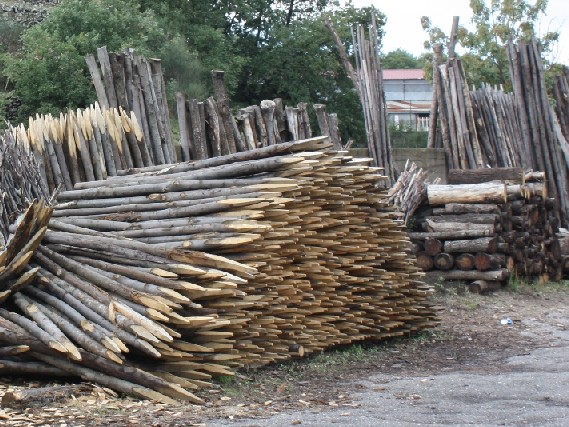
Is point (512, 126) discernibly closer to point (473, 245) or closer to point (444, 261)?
point (473, 245)

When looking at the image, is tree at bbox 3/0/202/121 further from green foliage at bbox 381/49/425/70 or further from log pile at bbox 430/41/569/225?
green foliage at bbox 381/49/425/70

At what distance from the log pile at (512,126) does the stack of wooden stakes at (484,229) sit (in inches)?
93.8

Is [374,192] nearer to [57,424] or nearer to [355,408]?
[355,408]

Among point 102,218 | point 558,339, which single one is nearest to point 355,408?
point 102,218

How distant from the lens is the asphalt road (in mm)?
6250

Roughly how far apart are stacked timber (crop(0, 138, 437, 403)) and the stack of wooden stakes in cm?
368

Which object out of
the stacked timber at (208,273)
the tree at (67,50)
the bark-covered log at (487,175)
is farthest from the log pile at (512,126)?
the stacked timber at (208,273)

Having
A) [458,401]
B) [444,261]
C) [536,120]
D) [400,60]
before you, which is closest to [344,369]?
[458,401]

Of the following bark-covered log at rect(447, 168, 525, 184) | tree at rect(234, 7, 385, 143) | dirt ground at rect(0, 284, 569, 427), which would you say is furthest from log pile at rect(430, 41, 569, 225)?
tree at rect(234, 7, 385, 143)

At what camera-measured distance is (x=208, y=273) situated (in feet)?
24.6

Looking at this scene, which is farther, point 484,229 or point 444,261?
point 444,261

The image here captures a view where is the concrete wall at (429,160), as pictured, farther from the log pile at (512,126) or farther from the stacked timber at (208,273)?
the stacked timber at (208,273)

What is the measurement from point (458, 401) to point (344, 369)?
5.63 ft

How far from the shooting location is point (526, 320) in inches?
468
